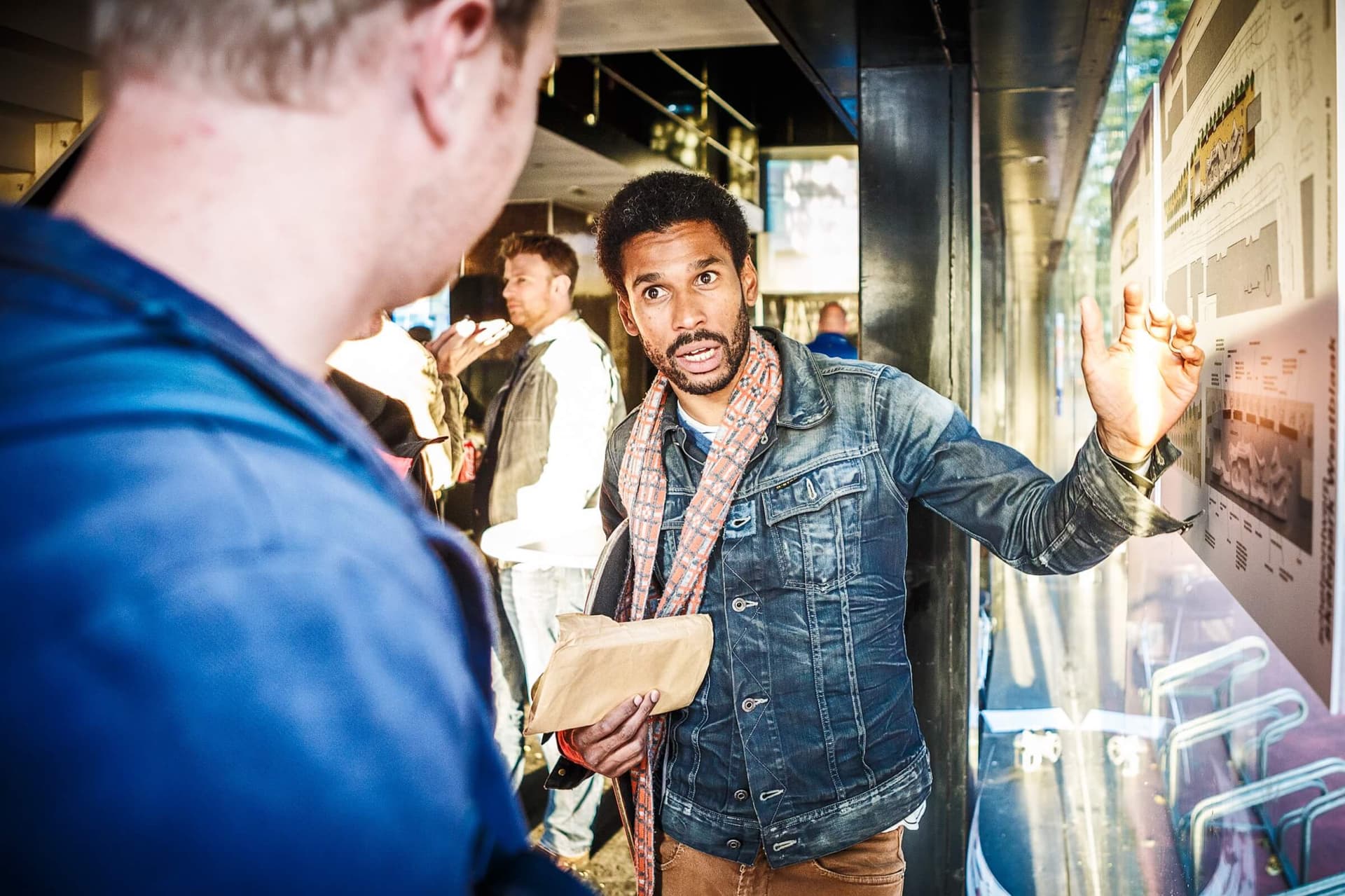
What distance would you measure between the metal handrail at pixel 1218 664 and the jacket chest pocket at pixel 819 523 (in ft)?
5.05

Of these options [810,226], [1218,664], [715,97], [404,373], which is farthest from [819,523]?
[810,226]

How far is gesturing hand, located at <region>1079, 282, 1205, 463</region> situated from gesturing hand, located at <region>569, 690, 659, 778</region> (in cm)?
93

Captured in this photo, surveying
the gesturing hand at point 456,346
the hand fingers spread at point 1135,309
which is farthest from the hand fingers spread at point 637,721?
the gesturing hand at point 456,346

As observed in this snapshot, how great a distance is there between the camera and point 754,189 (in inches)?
456

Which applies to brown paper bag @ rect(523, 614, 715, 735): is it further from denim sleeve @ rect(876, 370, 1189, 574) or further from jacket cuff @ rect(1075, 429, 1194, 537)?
jacket cuff @ rect(1075, 429, 1194, 537)

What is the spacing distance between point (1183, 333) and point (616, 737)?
1.16 metres

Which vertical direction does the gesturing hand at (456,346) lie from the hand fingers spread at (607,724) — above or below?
above

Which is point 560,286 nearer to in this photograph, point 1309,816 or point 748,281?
point 748,281

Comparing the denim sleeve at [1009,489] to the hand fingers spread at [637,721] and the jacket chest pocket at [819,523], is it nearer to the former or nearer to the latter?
the jacket chest pocket at [819,523]

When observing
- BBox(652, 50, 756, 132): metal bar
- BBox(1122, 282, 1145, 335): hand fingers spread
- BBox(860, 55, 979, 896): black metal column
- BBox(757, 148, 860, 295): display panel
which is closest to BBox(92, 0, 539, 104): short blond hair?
BBox(1122, 282, 1145, 335): hand fingers spread

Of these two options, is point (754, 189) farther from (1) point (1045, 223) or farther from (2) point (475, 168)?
(2) point (475, 168)

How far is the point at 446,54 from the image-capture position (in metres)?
0.64

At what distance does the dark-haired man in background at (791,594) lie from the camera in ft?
6.27

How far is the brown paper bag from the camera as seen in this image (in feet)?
5.36
